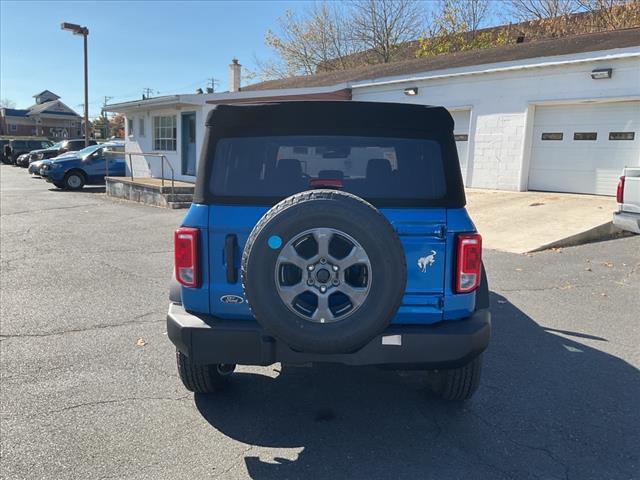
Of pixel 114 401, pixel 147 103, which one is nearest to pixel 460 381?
pixel 114 401

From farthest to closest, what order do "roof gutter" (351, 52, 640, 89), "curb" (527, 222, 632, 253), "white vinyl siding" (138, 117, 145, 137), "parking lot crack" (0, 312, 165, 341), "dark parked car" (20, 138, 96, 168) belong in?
"dark parked car" (20, 138, 96, 168) → "white vinyl siding" (138, 117, 145, 137) → "roof gutter" (351, 52, 640, 89) → "curb" (527, 222, 632, 253) → "parking lot crack" (0, 312, 165, 341)

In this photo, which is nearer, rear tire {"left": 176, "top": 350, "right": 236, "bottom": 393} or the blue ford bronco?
the blue ford bronco

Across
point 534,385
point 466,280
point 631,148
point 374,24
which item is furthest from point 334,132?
point 374,24

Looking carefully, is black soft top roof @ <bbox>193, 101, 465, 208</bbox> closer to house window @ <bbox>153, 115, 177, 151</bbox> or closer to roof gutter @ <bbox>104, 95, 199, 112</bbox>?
roof gutter @ <bbox>104, 95, 199, 112</bbox>

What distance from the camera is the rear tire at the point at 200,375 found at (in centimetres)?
331

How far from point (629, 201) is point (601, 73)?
203 inches

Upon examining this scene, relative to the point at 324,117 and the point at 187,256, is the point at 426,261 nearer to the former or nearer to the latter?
the point at 324,117

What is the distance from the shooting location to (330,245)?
8.39 feet

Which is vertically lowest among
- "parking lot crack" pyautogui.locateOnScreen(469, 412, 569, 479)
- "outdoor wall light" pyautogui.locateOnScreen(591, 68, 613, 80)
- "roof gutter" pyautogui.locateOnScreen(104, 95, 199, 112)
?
"parking lot crack" pyautogui.locateOnScreen(469, 412, 569, 479)

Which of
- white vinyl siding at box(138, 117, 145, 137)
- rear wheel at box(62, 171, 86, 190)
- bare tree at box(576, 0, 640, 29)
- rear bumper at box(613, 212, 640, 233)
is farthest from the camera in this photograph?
white vinyl siding at box(138, 117, 145, 137)

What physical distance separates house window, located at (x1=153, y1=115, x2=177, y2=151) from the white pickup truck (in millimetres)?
16325

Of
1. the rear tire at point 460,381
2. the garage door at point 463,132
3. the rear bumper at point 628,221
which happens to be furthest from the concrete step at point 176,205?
the rear tire at point 460,381

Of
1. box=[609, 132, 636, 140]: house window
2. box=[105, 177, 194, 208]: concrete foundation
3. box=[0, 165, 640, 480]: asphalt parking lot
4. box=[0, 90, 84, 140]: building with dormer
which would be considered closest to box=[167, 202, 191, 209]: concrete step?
box=[105, 177, 194, 208]: concrete foundation

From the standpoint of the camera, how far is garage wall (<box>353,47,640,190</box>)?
10.6m
